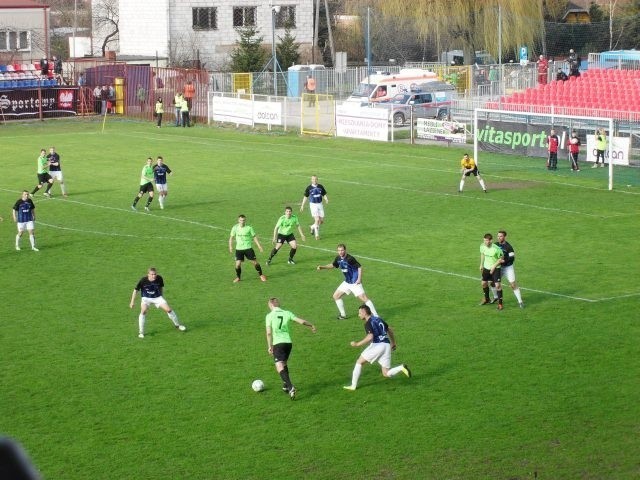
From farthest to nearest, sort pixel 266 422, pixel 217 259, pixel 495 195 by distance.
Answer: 1. pixel 495 195
2. pixel 217 259
3. pixel 266 422

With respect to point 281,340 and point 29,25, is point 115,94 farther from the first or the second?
point 281,340

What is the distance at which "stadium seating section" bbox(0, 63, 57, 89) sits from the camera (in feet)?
229

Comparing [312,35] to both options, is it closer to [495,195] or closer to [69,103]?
[69,103]

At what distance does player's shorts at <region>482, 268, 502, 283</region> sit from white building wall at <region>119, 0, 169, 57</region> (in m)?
68.0

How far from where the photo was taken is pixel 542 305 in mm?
22703

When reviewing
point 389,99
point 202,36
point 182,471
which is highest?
point 202,36

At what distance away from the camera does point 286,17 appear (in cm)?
8888

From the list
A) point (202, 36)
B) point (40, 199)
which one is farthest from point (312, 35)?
point (40, 199)

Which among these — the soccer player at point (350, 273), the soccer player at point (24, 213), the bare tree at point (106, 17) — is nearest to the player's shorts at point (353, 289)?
the soccer player at point (350, 273)

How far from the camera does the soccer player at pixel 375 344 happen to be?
1633cm

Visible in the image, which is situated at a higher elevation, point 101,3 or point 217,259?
point 101,3

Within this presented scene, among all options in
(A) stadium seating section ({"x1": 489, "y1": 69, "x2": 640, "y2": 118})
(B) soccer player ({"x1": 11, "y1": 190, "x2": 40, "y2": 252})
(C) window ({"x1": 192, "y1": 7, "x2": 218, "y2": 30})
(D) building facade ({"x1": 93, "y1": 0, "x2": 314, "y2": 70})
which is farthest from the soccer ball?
(C) window ({"x1": 192, "y1": 7, "x2": 218, "y2": 30})

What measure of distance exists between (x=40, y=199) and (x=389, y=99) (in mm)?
30007

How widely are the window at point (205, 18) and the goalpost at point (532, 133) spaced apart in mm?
42512
